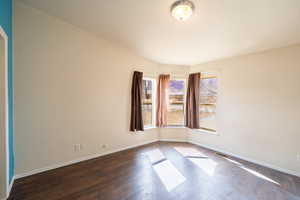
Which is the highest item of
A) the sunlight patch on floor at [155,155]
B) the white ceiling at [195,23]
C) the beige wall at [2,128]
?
the white ceiling at [195,23]

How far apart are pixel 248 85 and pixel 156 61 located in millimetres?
2475

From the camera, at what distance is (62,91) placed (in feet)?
8.00

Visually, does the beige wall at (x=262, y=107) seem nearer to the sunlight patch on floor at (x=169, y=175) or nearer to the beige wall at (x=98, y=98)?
the beige wall at (x=98, y=98)

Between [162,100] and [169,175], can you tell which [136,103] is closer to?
[162,100]

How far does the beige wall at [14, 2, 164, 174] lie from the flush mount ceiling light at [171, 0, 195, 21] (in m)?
1.82

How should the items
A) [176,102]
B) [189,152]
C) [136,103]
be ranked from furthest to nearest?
1. [176,102]
2. [136,103]
3. [189,152]

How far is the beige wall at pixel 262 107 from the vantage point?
94.9 inches

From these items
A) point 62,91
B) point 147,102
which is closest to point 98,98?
point 62,91

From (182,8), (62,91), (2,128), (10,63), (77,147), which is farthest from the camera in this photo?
(77,147)

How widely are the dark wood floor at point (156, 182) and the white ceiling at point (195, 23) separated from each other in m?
2.50

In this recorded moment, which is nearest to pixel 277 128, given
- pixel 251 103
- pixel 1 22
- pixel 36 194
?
pixel 251 103

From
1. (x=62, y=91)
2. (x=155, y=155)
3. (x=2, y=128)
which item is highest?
(x=62, y=91)

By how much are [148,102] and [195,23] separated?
2.56m

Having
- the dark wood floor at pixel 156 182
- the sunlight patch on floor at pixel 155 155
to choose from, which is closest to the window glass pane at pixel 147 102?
the sunlight patch on floor at pixel 155 155
